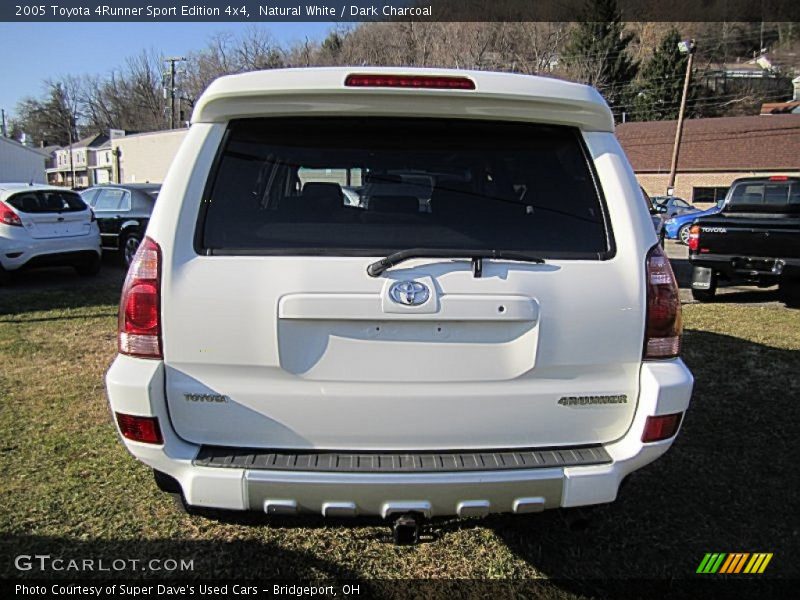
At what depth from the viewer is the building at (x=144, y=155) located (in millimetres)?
40094

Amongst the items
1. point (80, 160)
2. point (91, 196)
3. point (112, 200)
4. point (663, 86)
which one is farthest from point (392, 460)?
point (80, 160)

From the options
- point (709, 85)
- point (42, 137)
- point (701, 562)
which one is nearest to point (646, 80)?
point (709, 85)

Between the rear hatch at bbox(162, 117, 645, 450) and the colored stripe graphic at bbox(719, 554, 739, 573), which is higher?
the rear hatch at bbox(162, 117, 645, 450)

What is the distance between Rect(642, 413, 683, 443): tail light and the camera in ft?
7.16

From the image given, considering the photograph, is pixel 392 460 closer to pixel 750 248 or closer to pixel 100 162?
pixel 750 248

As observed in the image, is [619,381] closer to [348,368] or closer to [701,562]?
[348,368]

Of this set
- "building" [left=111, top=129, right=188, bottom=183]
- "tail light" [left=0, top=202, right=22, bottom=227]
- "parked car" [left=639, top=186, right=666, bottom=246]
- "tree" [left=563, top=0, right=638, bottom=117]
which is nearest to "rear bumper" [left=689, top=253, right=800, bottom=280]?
"parked car" [left=639, top=186, right=666, bottom=246]

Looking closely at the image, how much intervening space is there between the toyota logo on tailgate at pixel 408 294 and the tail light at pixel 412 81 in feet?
2.30

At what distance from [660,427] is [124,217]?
1174cm

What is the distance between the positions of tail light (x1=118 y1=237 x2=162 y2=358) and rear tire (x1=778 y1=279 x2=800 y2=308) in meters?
8.72

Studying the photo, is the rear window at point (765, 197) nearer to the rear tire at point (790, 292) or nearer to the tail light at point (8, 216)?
the rear tire at point (790, 292)

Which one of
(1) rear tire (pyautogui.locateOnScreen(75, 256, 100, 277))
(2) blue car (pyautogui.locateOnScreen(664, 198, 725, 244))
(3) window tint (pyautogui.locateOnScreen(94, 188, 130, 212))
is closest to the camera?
(1) rear tire (pyautogui.locateOnScreen(75, 256, 100, 277))

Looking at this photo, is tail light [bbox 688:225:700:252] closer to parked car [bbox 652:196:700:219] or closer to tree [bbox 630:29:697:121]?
parked car [bbox 652:196:700:219]
